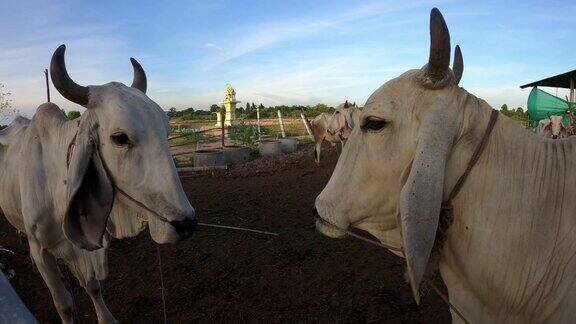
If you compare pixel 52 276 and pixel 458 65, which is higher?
pixel 458 65

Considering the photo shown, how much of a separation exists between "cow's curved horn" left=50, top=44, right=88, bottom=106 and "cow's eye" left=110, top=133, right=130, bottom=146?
34 centimetres

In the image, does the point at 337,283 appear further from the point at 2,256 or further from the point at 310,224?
the point at 2,256

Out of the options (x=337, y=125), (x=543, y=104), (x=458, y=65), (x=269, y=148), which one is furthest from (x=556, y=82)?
(x=458, y=65)

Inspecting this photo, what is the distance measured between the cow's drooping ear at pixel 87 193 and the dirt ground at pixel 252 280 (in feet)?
6.04

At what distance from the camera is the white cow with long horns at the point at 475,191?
1.43 meters

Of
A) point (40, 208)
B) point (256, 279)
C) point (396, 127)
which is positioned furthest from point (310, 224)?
point (396, 127)

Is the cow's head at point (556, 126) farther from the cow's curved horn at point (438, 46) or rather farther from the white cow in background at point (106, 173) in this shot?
the white cow in background at point (106, 173)

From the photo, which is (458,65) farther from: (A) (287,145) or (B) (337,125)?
(A) (287,145)

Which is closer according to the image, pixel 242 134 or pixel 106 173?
pixel 106 173

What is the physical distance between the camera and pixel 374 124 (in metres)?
1.65

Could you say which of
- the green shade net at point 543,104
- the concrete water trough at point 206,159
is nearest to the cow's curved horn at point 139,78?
the concrete water trough at point 206,159

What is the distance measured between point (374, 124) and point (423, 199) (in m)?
0.40

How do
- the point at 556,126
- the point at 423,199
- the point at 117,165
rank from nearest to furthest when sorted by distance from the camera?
the point at 423,199 → the point at 117,165 → the point at 556,126

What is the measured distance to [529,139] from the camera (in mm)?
1582
